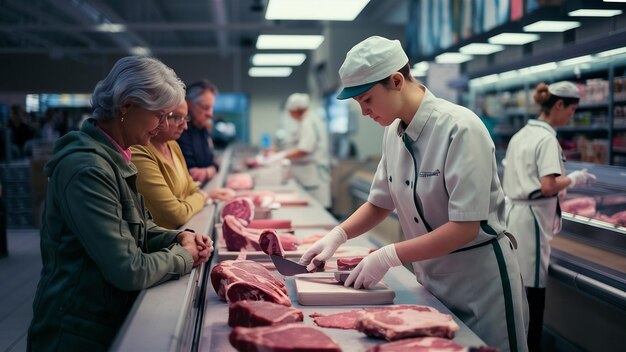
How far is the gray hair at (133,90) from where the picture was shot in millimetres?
1947

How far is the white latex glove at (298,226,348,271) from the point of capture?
2518mm

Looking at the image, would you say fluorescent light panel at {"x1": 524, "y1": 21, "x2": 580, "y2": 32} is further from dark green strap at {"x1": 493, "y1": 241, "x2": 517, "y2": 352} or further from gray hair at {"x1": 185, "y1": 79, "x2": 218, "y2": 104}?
dark green strap at {"x1": 493, "y1": 241, "x2": 517, "y2": 352}

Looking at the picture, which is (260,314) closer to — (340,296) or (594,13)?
(340,296)

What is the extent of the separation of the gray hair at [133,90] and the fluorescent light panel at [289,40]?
5.82 meters

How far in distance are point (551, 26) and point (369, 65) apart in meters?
4.19

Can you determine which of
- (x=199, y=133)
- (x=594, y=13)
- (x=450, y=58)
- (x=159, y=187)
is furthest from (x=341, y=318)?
(x=450, y=58)

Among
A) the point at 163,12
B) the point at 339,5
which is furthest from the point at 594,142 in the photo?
the point at 163,12

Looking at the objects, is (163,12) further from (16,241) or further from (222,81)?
(16,241)

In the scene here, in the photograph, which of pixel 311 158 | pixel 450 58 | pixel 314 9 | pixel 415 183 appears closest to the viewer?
pixel 415 183

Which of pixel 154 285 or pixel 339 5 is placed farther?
pixel 339 5

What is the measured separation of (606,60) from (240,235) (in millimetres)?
3467

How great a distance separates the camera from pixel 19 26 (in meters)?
10.7

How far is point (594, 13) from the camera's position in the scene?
4875mm

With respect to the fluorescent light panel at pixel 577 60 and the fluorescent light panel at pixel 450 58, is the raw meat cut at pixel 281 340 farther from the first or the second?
the fluorescent light panel at pixel 450 58
